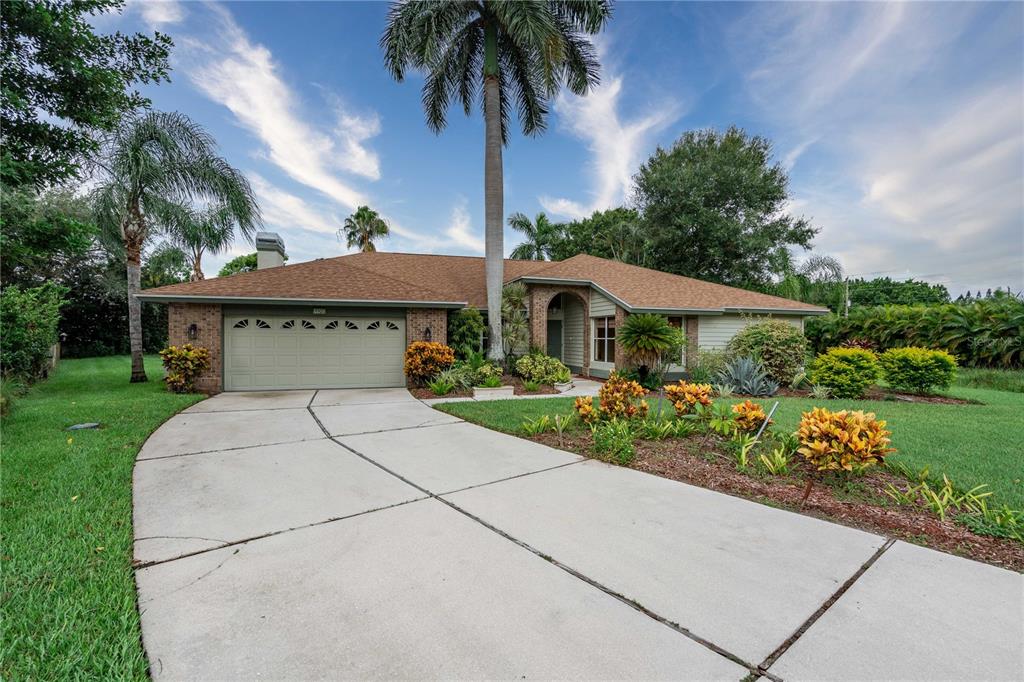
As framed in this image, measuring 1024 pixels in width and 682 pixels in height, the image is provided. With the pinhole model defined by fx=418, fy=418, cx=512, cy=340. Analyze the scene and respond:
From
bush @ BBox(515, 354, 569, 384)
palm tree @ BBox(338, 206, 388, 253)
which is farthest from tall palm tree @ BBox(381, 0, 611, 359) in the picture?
palm tree @ BBox(338, 206, 388, 253)

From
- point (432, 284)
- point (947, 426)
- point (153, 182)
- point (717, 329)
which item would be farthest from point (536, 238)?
point (947, 426)

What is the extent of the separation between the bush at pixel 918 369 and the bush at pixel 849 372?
53 centimetres

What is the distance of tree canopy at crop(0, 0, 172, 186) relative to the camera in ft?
22.2

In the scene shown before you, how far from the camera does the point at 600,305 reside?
13789mm

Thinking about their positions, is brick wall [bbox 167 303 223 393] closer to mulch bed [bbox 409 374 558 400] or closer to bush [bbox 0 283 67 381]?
bush [bbox 0 283 67 381]

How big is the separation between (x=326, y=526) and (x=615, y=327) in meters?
11.0

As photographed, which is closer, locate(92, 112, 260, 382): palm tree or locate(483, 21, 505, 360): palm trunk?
locate(92, 112, 260, 382): palm tree

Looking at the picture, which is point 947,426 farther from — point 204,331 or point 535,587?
point 204,331

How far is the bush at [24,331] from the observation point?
930cm

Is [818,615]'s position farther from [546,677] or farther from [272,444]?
[272,444]

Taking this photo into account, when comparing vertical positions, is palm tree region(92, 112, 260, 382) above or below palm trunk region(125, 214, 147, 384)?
above

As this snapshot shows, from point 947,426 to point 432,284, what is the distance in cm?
1283

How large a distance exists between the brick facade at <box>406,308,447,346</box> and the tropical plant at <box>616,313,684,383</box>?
5.08 m

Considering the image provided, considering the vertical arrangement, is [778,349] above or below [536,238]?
below
